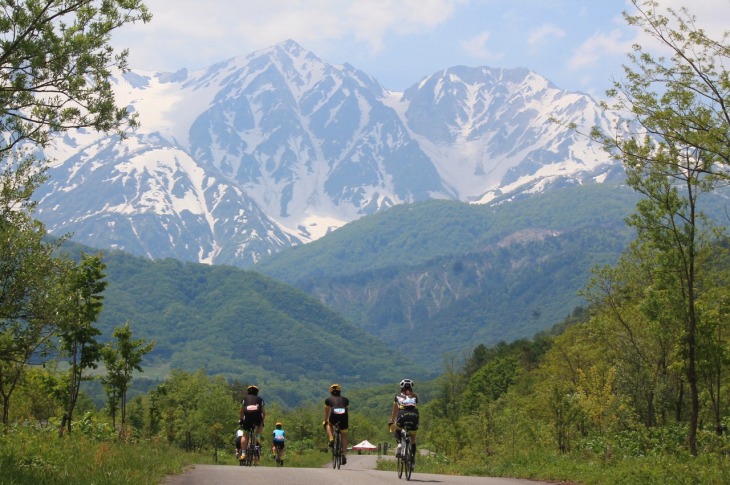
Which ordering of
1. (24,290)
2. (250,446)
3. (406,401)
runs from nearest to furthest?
(24,290), (406,401), (250,446)

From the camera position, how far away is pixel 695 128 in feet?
66.3

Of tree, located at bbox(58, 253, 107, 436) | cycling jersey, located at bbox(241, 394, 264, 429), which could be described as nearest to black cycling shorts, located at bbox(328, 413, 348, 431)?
cycling jersey, located at bbox(241, 394, 264, 429)

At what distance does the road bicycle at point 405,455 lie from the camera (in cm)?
2181

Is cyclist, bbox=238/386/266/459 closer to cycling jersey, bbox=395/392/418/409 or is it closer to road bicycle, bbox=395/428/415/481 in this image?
cycling jersey, bbox=395/392/418/409

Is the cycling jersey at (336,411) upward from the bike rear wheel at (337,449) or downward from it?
upward

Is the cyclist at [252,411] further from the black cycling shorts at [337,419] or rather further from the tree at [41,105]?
the tree at [41,105]

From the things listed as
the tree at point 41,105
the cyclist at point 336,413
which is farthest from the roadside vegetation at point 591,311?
the cyclist at point 336,413

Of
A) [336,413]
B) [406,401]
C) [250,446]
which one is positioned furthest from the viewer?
[250,446]

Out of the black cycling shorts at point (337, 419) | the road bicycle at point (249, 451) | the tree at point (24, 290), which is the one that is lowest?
the road bicycle at point (249, 451)

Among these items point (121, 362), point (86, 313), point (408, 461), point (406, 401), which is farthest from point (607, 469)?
point (121, 362)

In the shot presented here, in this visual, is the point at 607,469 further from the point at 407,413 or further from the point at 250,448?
the point at 250,448

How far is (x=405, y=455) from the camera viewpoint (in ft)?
71.8

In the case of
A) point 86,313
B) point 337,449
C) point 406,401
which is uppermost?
point 86,313

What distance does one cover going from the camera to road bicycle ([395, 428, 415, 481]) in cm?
2181
